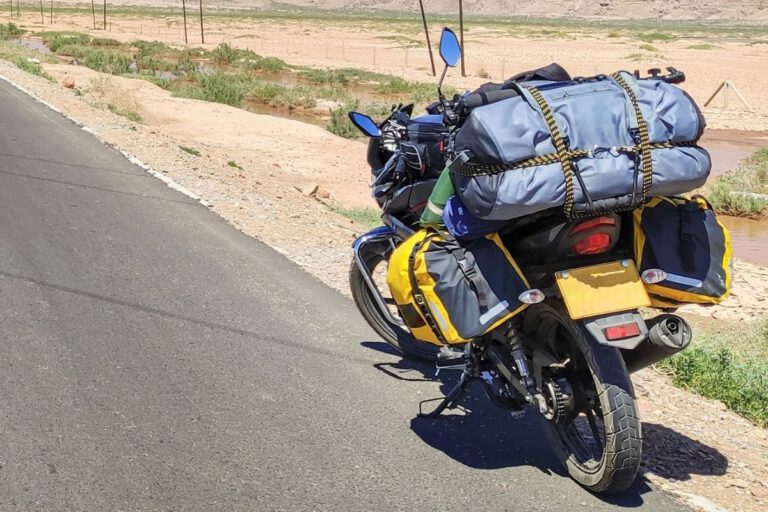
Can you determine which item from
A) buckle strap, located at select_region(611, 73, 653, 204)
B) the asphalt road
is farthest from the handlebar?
the asphalt road

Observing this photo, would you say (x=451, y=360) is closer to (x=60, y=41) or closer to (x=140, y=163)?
(x=140, y=163)

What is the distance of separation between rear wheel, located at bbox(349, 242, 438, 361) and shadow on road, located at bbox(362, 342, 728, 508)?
63cm

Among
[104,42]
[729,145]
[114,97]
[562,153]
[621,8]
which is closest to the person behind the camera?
[562,153]

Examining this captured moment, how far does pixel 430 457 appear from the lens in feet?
14.7

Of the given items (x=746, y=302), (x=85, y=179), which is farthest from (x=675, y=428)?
(x=85, y=179)

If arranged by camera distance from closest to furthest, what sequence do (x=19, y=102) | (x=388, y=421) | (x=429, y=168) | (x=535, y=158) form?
A: (x=535, y=158) → (x=388, y=421) → (x=429, y=168) → (x=19, y=102)

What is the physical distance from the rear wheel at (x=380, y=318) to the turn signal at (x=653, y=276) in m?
1.98

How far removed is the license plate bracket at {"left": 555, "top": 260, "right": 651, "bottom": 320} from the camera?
12.7ft

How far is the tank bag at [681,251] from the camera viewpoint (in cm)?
410

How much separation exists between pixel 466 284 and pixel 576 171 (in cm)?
69

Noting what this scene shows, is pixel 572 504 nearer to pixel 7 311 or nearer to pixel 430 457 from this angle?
pixel 430 457

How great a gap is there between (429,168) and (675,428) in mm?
1913

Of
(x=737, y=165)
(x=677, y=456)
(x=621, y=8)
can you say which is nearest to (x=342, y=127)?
(x=737, y=165)

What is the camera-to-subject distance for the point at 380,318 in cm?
602
